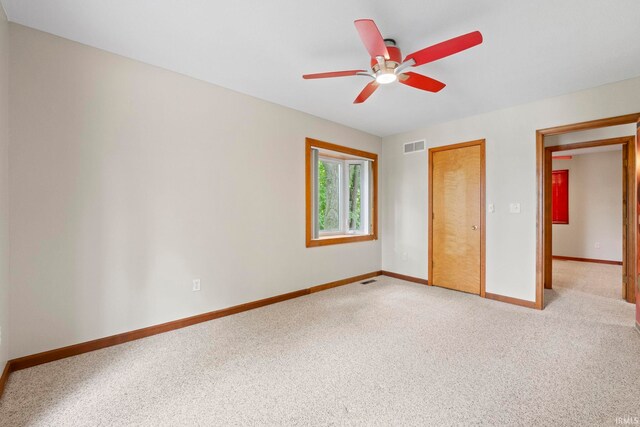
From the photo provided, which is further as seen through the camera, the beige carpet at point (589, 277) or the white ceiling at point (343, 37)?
the beige carpet at point (589, 277)

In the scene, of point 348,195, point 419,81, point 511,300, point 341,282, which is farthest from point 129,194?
point 511,300

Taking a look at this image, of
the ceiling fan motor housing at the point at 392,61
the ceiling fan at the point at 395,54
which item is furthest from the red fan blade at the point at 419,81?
the ceiling fan motor housing at the point at 392,61

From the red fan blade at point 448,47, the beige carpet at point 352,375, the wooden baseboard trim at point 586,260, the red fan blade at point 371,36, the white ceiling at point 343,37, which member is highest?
the white ceiling at point 343,37

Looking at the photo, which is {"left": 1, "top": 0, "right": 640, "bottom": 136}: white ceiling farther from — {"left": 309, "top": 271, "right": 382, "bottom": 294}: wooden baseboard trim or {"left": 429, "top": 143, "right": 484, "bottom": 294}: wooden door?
{"left": 309, "top": 271, "right": 382, "bottom": 294}: wooden baseboard trim

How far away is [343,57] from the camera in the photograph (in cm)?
246

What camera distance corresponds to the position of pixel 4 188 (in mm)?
1949

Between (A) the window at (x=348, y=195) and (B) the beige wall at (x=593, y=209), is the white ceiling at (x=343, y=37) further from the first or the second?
(B) the beige wall at (x=593, y=209)

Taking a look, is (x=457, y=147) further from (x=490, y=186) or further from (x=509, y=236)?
(x=509, y=236)

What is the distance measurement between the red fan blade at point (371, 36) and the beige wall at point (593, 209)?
23.1 feet

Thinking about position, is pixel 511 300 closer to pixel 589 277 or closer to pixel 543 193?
pixel 543 193

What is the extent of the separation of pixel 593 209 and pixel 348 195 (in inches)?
222

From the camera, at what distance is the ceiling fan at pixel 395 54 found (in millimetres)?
1647

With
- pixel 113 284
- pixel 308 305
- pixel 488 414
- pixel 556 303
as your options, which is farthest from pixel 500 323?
pixel 113 284

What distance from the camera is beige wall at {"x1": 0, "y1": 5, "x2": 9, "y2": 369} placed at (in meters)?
1.89
